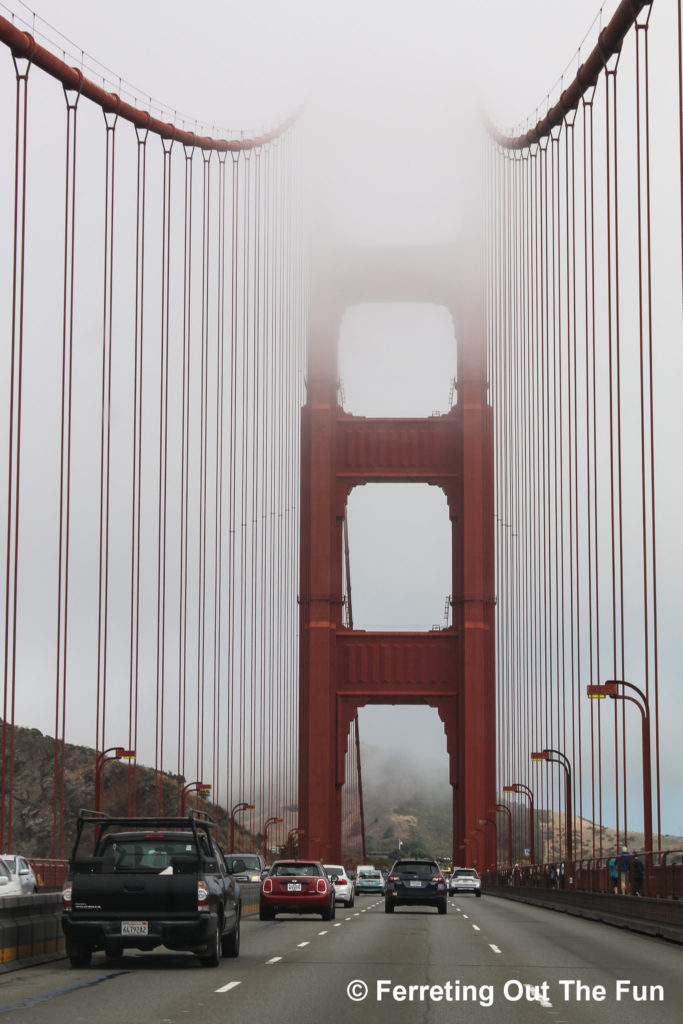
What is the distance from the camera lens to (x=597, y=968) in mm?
18828

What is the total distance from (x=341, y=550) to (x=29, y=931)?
59006 mm

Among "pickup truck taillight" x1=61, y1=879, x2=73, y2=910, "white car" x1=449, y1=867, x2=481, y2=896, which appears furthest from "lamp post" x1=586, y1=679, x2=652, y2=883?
"white car" x1=449, y1=867, x2=481, y2=896

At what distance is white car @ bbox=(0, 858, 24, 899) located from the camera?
28.4 metres

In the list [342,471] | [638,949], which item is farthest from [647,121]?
[342,471]

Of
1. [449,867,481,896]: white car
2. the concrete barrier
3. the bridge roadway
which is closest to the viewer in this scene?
the bridge roadway

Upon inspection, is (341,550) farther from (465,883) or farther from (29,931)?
(29,931)

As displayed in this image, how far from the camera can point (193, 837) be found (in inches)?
700

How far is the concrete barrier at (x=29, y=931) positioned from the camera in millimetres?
17750

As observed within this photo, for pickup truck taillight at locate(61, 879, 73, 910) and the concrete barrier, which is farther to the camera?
the concrete barrier

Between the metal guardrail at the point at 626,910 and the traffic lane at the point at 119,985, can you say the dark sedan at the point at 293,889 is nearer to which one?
the metal guardrail at the point at 626,910

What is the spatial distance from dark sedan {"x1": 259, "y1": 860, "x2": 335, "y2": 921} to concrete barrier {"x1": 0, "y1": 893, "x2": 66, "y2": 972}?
39.4 ft

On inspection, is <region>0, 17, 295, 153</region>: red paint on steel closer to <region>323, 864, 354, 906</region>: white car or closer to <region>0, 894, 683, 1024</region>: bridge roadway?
<region>0, 894, 683, 1024</region>: bridge roadway

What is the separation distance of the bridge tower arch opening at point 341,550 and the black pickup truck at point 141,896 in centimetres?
5524

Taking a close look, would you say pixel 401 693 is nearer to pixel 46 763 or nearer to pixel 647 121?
pixel 647 121
